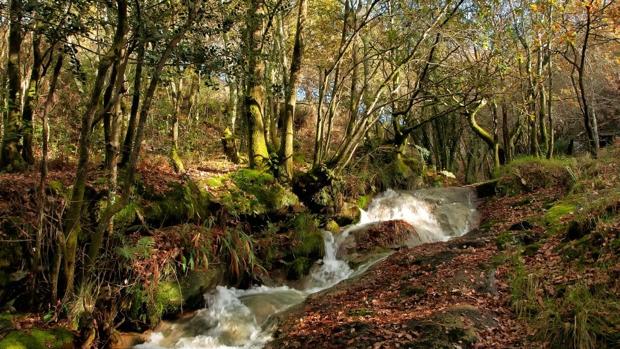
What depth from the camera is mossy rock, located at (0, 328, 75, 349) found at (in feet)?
16.3

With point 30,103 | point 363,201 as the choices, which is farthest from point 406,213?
point 30,103

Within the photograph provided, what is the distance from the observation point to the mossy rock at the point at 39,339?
Result: 497 cm

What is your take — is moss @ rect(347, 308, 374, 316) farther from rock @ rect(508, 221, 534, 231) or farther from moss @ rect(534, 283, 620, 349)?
rock @ rect(508, 221, 534, 231)

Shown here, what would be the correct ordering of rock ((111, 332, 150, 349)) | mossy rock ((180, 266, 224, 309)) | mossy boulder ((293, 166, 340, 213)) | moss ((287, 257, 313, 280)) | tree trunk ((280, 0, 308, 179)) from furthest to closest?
mossy boulder ((293, 166, 340, 213)) → tree trunk ((280, 0, 308, 179)) → moss ((287, 257, 313, 280)) → mossy rock ((180, 266, 224, 309)) → rock ((111, 332, 150, 349))

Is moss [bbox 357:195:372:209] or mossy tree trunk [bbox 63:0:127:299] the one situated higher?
mossy tree trunk [bbox 63:0:127:299]

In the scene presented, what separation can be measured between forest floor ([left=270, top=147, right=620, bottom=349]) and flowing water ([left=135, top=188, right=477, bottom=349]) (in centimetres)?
61

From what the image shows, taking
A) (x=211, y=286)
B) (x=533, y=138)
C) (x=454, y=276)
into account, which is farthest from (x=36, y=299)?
(x=533, y=138)

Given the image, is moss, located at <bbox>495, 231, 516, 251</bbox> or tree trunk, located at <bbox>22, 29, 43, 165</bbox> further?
moss, located at <bbox>495, 231, 516, 251</bbox>

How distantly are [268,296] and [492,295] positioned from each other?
3997mm

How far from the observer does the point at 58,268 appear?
18.1 feet

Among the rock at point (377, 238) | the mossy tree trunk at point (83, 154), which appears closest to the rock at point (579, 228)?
the rock at point (377, 238)

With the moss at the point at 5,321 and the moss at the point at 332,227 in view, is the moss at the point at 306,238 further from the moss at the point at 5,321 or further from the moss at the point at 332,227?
the moss at the point at 5,321

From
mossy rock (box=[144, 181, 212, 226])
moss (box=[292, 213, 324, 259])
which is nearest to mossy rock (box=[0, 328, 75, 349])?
mossy rock (box=[144, 181, 212, 226])

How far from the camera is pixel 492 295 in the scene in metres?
6.11
